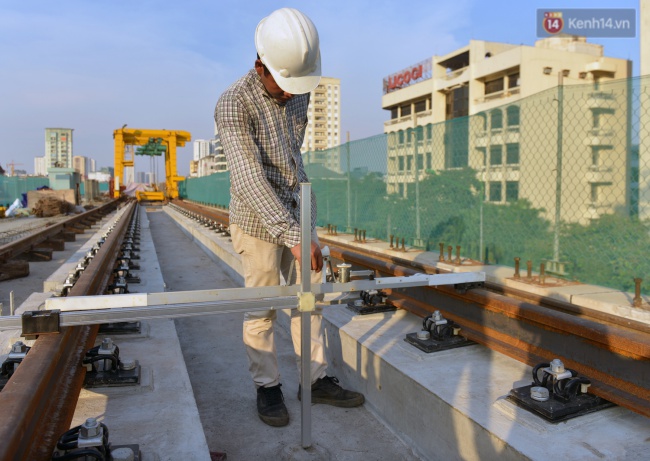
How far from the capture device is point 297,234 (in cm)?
230

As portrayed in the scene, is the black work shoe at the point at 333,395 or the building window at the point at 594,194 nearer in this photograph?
the black work shoe at the point at 333,395

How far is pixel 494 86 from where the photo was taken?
4772cm

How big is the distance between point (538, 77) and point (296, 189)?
154ft

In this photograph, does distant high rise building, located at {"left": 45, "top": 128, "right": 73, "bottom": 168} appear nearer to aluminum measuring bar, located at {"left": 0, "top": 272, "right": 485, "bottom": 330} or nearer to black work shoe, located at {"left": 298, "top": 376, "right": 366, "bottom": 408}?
black work shoe, located at {"left": 298, "top": 376, "right": 366, "bottom": 408}

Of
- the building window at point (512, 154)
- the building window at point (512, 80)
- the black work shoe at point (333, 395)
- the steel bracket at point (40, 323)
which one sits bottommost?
the black work shoe at point (333, 395)

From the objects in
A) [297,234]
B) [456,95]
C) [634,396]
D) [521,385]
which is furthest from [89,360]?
[456,95]

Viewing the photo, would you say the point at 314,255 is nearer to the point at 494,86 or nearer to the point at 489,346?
the point at 489,346

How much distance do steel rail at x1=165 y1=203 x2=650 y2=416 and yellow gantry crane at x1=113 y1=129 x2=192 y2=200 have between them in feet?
122

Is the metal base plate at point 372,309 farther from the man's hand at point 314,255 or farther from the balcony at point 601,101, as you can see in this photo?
the balcony at point 601,101

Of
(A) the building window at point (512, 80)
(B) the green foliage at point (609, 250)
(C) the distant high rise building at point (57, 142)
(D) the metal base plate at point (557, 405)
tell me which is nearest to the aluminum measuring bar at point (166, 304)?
(D) the metal base plate at point (557, 405)

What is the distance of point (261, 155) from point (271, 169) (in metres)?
0.10

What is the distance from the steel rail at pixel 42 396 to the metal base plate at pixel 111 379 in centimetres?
8

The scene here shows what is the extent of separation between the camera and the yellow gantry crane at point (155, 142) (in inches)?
1523

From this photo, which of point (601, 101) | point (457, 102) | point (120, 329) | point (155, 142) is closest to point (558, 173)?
point (601, 101)
